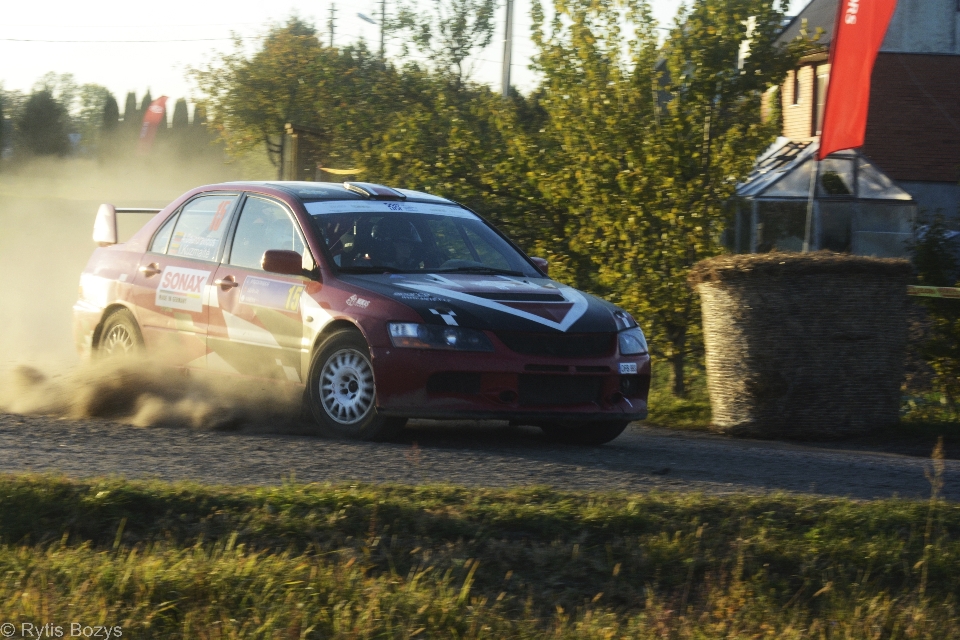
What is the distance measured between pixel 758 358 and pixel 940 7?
2332 cm

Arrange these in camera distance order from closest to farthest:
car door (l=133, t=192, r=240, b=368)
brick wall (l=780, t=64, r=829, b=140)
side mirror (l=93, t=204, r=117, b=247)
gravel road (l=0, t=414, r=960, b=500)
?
gravel road (l=0, t=414, r=960, b=500), car door (l=133, t=192, r=240, b=368), side mirror (l=93, t=204, r=117, b=247), brick wall (l=780, t=64, r=829, b=140)

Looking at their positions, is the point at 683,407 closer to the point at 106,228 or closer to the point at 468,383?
the point at 468,383

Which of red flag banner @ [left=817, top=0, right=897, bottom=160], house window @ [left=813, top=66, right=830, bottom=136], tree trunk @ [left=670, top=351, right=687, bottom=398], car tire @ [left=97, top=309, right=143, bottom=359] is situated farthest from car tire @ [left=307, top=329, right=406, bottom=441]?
house window @ [left=813, top=66, right=830, bottom=136]

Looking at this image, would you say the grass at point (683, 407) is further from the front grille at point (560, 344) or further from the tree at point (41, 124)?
the tree at point (41, 124)

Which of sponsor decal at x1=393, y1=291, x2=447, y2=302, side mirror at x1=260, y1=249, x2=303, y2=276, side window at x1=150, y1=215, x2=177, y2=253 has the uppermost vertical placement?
side window at x1=150, y1=215, x2=177, y2=253

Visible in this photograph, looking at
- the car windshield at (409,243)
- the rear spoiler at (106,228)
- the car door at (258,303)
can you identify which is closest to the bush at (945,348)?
the car windshield at (409,243)

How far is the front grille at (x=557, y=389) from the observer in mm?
7301

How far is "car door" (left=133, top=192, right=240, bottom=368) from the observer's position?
872 centimetres

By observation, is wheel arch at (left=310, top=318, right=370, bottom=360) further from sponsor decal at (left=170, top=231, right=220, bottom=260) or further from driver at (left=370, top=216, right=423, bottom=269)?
sponsor decal at (left=170, top=231, right=220, bottom=260)

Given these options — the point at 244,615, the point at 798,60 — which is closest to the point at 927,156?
the point at 798,60

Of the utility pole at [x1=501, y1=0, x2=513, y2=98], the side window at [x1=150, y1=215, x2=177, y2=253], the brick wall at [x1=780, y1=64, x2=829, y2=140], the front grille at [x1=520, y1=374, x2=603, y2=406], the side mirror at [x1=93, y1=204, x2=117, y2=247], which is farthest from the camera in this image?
the brick wall at [x1=780, y1=64, x2=829, y2=140]

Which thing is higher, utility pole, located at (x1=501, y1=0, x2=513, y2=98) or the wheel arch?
utility pole, located at (x1=501, y1=0, x2=513, y2=98)

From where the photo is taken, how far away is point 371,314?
7.36 meters

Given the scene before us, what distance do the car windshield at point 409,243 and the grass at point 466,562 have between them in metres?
2.81
